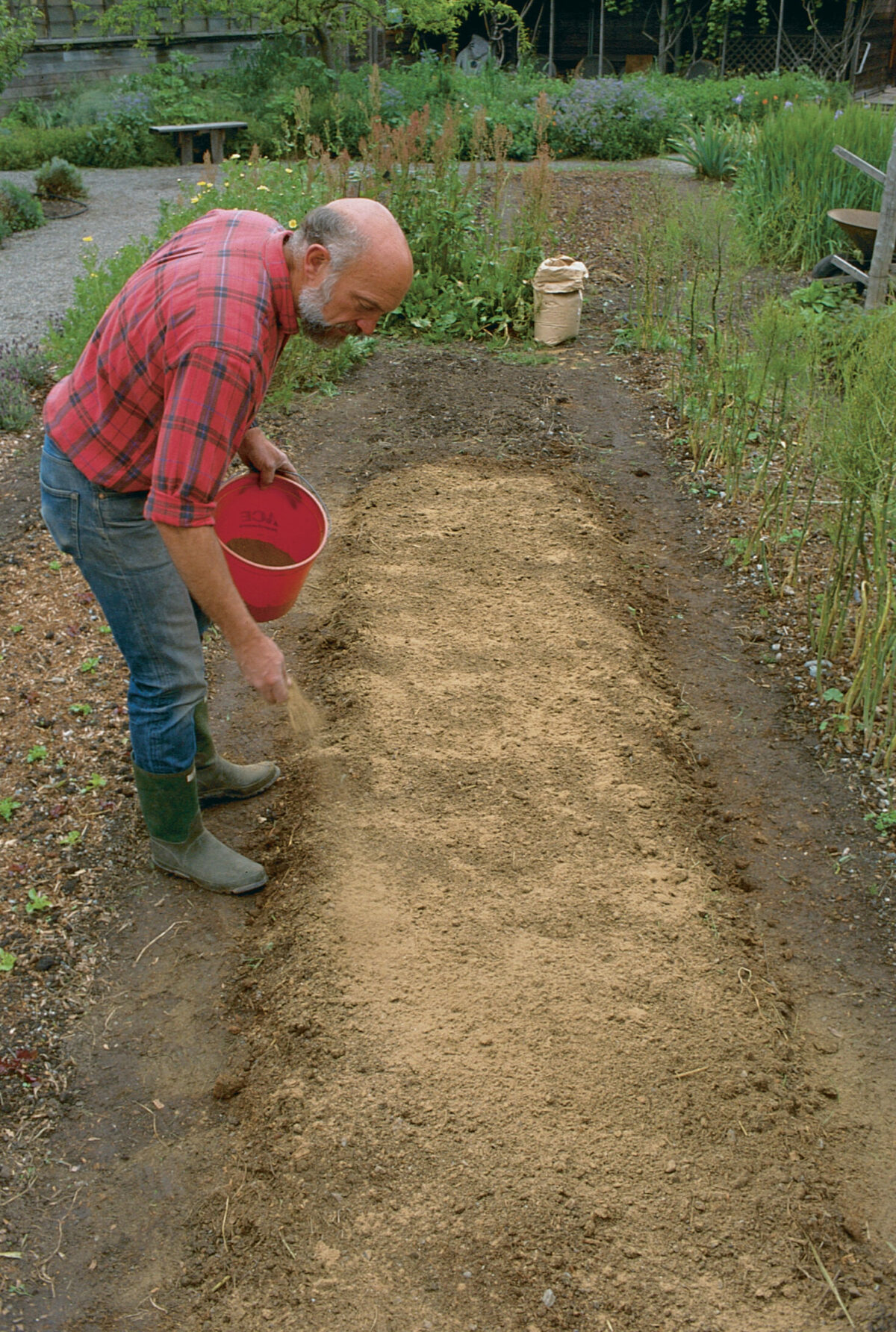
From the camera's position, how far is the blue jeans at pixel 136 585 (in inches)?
85.4

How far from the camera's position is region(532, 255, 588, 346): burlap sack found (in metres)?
6.19

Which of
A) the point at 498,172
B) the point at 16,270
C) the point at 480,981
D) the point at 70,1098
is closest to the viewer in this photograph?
the point at 70,1098

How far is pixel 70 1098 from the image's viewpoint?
2207 millimetres

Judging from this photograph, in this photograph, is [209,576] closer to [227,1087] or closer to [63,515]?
[63,515]

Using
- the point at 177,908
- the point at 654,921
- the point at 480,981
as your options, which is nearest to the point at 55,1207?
the point at 177,908

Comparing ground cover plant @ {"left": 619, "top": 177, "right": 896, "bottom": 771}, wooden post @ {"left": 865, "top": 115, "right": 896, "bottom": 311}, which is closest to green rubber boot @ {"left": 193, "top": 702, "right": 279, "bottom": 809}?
ground cover plant @ {"left": 619, "top": 177, "right": 896, "bottom": 771}

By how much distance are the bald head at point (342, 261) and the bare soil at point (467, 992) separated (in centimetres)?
141

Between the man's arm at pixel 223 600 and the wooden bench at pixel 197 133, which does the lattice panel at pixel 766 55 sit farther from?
the man's arm at pixel 223 600

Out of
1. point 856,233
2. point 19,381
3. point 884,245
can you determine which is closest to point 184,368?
point 19,381

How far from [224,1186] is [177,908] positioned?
0.79 metres

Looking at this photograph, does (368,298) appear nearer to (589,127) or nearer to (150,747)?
(150,747)

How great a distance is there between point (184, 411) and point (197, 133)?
11840mm

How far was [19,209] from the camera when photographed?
877cm

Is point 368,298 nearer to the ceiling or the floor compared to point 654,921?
nearer to the ceiling
